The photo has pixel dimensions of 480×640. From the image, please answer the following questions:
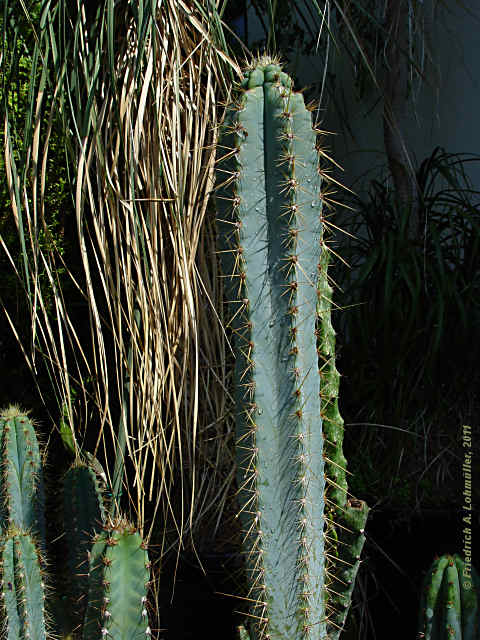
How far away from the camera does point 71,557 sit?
1746 millimetres

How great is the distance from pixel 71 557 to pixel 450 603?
0.94 meters

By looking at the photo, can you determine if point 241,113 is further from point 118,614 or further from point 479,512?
point 479,512

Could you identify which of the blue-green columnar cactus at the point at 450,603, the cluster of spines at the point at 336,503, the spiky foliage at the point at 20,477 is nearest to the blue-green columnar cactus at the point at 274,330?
the cluster of spines at the point at 336,503

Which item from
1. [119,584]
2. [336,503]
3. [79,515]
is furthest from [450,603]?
[79,515]

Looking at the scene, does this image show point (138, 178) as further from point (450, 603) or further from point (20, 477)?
point (450, 603)

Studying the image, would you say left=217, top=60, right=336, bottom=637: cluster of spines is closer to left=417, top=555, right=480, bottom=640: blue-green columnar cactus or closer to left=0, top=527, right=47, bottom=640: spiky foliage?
left=417, top=555, right=480, bottom=640: blue-green columnar cactus

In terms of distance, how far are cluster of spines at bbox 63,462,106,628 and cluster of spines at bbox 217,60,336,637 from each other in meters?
0.50

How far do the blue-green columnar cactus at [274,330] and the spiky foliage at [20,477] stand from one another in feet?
2.14

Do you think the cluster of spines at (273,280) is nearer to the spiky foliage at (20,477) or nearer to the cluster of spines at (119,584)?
the cluster of spines at (119,584)

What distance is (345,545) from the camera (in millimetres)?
1505

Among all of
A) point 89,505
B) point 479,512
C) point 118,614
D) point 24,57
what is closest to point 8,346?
point 89,505

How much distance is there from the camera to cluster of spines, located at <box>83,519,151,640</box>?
1.26 meters

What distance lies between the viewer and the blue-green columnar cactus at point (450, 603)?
1.42 meters

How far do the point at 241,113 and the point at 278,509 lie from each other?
766 millimetres
